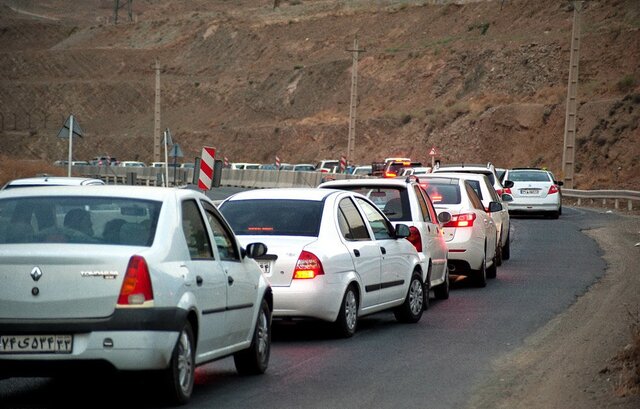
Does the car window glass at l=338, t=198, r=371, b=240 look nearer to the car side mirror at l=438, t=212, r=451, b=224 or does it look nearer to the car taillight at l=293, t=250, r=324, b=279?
the car taillight at l=293, t=250, r=324, b=279

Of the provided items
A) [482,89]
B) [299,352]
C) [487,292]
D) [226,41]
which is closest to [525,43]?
[482,89]

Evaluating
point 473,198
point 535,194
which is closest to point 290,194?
point 473,198

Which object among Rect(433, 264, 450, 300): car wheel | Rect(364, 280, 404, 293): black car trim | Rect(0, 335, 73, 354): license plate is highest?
Rect(0, 335, 73, 354): license plate

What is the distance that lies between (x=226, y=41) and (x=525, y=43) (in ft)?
128

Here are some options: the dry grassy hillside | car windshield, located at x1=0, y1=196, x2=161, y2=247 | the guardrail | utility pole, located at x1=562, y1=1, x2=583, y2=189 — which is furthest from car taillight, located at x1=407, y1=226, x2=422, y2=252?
utility pole, located at x1=562, y1=1, x2=583, y2=189

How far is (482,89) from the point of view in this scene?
9644 cm

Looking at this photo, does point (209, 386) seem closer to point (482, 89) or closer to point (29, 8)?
point (482, 89)

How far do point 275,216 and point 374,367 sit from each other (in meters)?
2.84

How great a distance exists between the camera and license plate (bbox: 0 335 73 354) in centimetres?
884

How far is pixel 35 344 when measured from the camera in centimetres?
885

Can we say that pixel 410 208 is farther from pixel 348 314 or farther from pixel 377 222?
pixel 348 314

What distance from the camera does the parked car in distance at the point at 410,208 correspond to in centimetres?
1689

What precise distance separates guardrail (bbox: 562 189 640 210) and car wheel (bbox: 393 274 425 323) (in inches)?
1430

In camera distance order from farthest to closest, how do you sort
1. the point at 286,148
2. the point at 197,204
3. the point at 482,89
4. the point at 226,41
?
the point at 226,41
the point at 286,148
the point at 482,89
the point at 197,204
